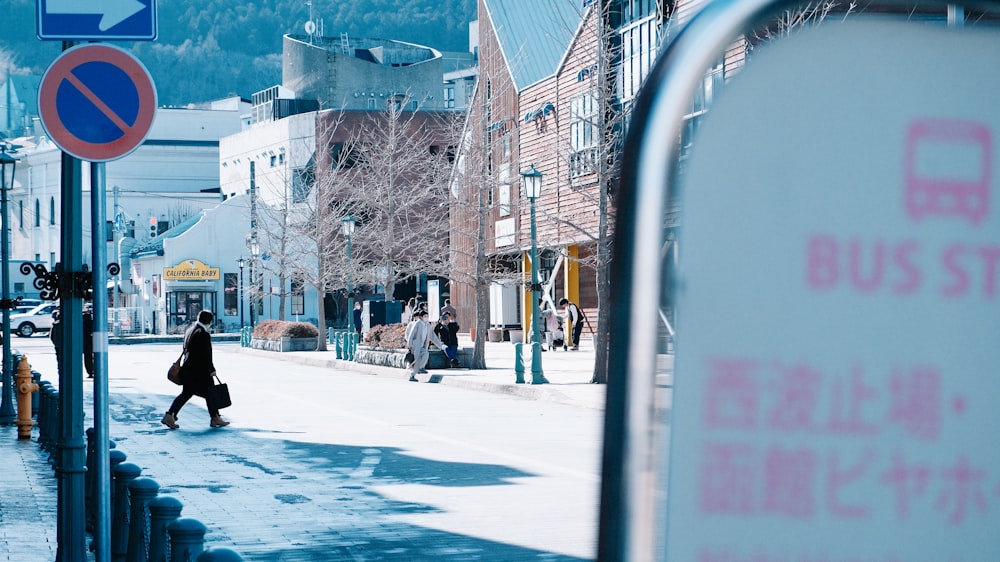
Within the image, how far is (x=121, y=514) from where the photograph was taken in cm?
732

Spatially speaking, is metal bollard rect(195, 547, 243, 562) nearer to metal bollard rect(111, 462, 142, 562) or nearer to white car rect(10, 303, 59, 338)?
metal bollard rect(111, 462, 142, 562)

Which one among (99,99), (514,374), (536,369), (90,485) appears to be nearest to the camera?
(99,99)

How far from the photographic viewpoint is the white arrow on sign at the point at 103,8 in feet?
22.1

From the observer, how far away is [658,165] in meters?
1.15

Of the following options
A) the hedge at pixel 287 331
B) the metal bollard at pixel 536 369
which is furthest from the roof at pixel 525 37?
the metal bollard at pixel 536 369

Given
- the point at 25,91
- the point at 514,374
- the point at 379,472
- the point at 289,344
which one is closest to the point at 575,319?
the point at 289,344

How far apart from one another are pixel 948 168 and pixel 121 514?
6755 millimetres

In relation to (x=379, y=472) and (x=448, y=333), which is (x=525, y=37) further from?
(x=379, y=472)

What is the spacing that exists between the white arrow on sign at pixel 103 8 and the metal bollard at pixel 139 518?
2.46 m

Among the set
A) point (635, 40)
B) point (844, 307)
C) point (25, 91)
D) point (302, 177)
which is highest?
point (25, 91)

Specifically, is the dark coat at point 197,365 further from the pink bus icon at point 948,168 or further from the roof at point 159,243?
the roof at point 159,243

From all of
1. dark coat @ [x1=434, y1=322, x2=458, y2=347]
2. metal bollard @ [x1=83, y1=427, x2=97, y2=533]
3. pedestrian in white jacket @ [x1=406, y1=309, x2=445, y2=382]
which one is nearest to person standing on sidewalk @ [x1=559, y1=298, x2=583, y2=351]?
dark coat @ [x1=434, y1=322, x2=458, y2=347]

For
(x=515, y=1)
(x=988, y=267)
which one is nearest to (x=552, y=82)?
(x=515, y=1)

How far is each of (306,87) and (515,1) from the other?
42.4 meters
